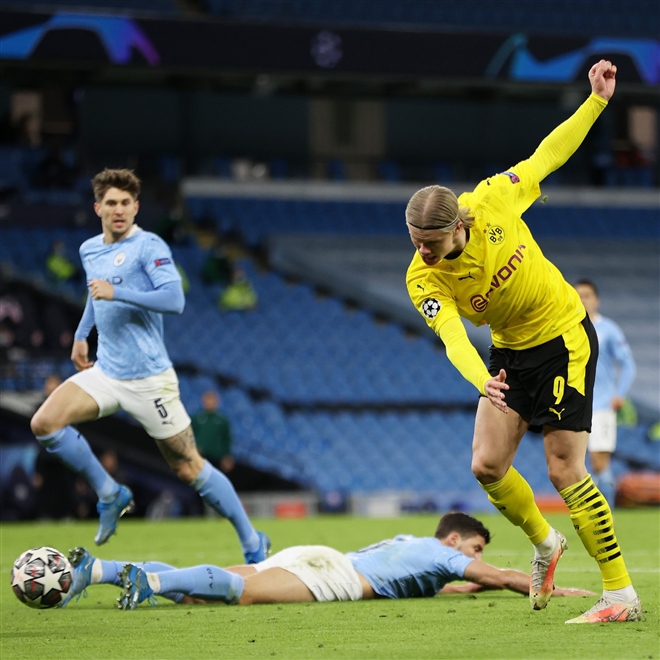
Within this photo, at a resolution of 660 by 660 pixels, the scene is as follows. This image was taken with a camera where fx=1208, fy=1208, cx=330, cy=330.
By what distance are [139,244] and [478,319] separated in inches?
95.3

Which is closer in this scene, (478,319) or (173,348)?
(478,319)

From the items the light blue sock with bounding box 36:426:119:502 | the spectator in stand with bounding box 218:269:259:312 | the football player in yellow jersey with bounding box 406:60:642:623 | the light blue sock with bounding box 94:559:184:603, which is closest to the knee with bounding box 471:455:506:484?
the football player in yellow jersey with bounding box 406:60:642:623

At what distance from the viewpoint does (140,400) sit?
7148 millimetres

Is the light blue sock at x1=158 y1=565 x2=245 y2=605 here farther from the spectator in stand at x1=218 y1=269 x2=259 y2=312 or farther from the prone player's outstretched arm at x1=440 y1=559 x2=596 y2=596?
the spectator in stand at x1=218 y1=269 x2=259 y2=312

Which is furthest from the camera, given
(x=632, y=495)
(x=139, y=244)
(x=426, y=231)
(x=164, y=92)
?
(x=164, y=92)

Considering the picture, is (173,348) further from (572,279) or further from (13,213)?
(572,279)

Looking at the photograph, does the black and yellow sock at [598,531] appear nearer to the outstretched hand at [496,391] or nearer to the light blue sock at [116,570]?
the outstretched hand at [496,391]

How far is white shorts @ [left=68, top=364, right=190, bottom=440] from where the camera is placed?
712 centimetres

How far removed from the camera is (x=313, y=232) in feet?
78.7

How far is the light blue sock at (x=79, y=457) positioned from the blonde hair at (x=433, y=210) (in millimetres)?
2950

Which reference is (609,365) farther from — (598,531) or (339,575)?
(598,531)

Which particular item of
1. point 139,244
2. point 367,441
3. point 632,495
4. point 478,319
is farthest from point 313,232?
point 478,319

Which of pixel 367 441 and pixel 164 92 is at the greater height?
pixel 164 92

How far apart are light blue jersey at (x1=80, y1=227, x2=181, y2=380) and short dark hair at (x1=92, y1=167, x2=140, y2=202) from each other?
11.2 inches
